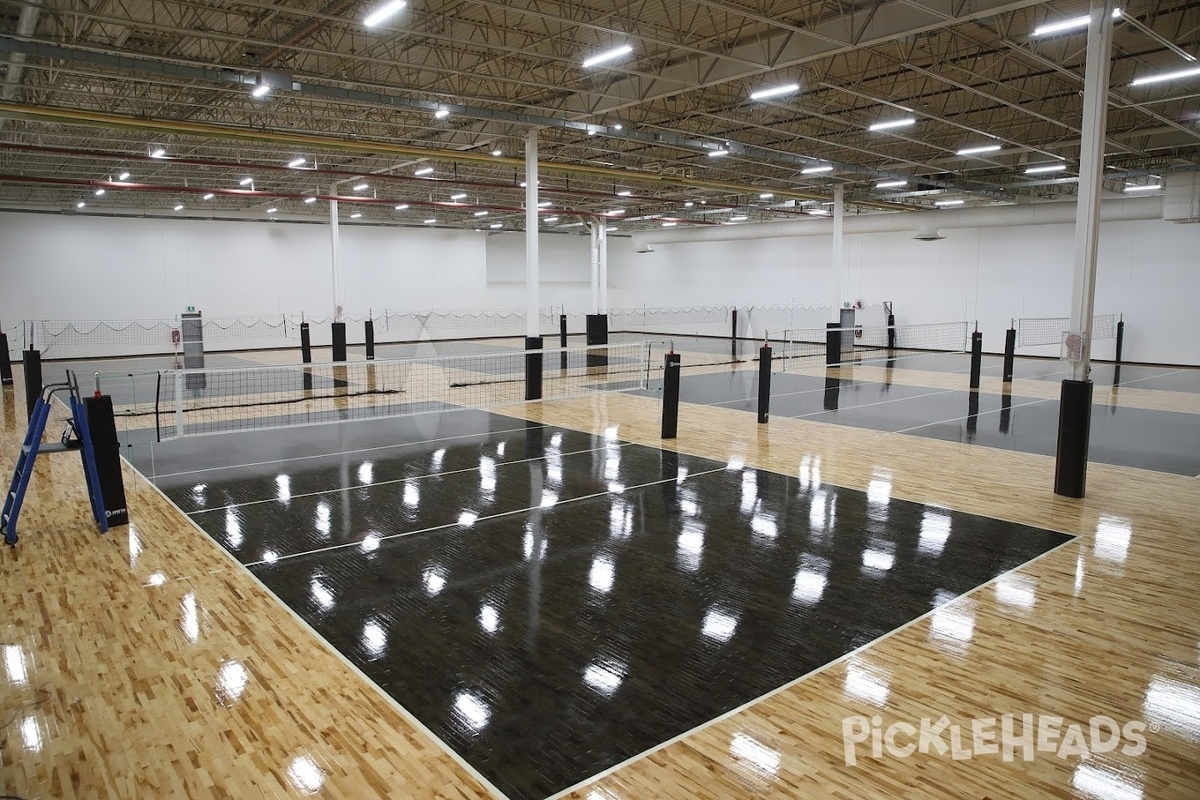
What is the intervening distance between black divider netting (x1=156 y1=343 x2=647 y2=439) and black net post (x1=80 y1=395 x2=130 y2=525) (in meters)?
4.04

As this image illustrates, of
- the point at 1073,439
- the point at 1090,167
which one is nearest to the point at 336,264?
the point at 1090,167

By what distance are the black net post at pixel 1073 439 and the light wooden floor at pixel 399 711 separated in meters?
1.27

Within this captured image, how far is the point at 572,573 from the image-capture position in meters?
6.80

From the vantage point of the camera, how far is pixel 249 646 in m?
5.35

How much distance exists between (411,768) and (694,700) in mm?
1665

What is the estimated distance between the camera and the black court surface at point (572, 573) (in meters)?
4.61

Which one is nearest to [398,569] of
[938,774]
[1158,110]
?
[938,774]

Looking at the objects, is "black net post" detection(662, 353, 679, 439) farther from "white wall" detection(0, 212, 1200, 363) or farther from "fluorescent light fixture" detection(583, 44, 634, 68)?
"white wall" detection(0, 212, 1200, 363)

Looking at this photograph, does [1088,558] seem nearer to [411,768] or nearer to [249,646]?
[411,768]

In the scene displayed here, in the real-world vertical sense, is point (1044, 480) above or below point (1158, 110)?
below

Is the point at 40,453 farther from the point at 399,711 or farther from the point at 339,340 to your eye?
the point at 339,340

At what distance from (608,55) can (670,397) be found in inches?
203

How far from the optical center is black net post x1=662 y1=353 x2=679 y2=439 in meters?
12.3

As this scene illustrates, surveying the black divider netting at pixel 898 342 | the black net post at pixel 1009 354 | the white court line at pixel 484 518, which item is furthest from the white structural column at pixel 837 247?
the white court line at pixel 484 518
